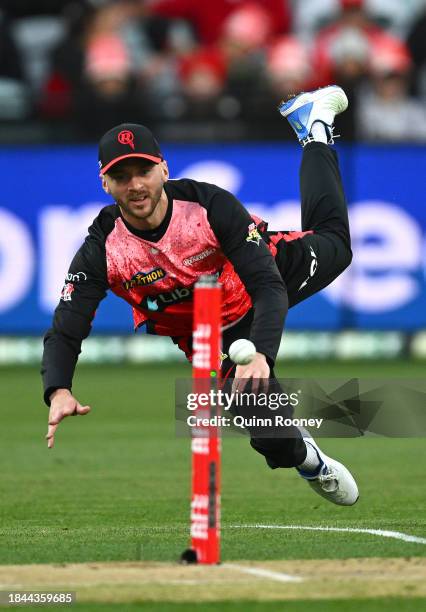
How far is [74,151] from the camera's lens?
59.4 ft

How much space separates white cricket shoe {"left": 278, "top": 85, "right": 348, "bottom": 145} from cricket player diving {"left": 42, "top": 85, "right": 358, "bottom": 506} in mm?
614

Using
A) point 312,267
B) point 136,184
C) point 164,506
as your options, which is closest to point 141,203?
point 136,184

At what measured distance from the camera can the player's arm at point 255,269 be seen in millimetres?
7195

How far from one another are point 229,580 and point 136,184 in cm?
219

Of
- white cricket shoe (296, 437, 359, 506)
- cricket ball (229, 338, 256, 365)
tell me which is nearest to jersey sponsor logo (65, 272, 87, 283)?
cricket ball (229, 338, 256, 365)

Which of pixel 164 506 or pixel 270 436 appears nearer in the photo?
pixel 270 436

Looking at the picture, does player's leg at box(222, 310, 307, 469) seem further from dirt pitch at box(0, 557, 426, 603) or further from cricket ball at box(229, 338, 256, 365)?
cricket ball at box(229, 338, 256, 365)

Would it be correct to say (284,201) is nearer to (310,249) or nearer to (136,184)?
(310,249)

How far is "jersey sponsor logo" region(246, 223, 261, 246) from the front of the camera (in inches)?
299

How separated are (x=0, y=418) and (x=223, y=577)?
27.8ft

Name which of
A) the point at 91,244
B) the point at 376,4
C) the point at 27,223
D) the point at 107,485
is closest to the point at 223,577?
the point at 91,244

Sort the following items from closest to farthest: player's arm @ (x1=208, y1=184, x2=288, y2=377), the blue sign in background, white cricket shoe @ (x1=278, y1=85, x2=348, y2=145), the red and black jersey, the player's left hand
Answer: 1. the player's left hand
2. player's arm @ (x1=208, y1=184, x2=288, y2=377)
3. the red and black jersey
4. white cricket shoe @ (x1=278, y1=85, x2=348, y2=145)
5. the blue sign in background

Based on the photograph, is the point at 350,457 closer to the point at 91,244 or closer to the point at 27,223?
the point at 91,244

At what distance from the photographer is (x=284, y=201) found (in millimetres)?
18078
